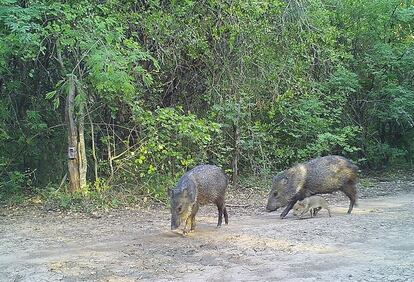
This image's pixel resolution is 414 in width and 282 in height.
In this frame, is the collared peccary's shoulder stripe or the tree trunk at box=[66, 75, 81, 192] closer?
the collared peccary's shoulder stripe

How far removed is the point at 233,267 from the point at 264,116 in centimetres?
905

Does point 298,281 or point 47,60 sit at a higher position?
point 47,60

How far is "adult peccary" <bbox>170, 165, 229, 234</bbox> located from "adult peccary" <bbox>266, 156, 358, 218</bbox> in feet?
4.26

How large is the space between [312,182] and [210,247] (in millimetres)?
3360

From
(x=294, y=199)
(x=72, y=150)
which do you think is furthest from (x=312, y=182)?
(x=72, y=150)

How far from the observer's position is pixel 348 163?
404 inches

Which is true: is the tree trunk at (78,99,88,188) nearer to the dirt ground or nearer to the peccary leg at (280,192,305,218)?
the dirt ground

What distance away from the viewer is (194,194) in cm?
842

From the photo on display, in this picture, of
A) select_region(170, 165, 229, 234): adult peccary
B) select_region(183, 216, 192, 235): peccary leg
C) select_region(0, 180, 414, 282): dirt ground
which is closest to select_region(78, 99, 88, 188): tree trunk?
select_region(0, 180, 414, 282): dirt ground

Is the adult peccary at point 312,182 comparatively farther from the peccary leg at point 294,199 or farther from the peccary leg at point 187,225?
the peccary leg at point 187,225

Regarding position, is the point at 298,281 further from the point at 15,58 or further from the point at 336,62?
the point at 336,62

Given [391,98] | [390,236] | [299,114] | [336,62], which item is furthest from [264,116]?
[390,236]

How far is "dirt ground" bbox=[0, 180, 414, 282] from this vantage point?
19.9ft

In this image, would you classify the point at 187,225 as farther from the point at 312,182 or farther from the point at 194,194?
the point at 312,182
